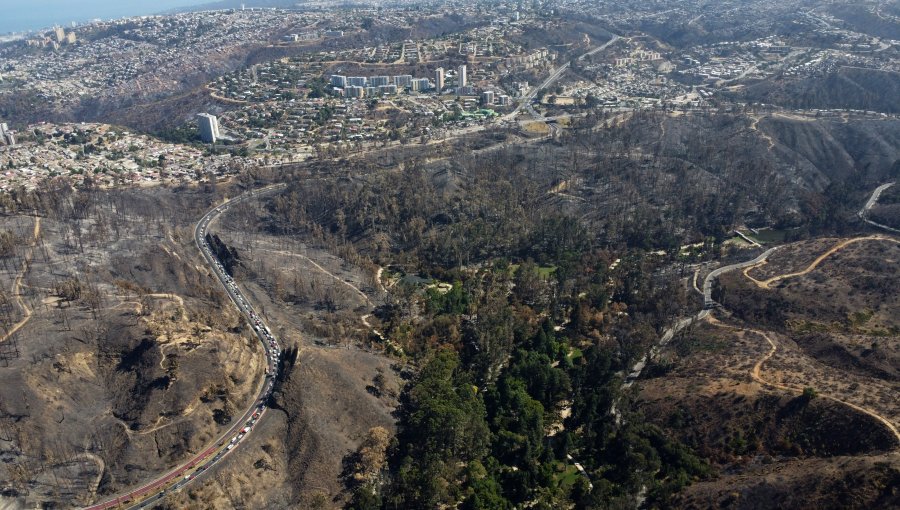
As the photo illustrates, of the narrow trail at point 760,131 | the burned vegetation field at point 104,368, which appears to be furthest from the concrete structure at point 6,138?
the narrow trail at point 760,131

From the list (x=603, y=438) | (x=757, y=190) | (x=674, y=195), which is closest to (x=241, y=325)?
(x=603, y=438)

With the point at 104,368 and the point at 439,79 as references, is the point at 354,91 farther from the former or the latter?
the point at 104,368

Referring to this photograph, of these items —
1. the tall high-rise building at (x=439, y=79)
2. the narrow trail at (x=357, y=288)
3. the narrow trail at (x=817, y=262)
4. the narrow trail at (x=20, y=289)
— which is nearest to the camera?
the narrow trail at (x=20, y=289)

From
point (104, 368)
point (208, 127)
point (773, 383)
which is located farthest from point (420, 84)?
point (773, 383)

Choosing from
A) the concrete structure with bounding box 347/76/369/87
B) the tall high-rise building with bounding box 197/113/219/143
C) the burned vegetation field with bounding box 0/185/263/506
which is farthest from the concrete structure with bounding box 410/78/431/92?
the burned vegetation field with bounding box 0/185/263/506

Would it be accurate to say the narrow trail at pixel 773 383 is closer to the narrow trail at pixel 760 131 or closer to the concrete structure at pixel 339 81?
the narrow trail at pixel 760 131

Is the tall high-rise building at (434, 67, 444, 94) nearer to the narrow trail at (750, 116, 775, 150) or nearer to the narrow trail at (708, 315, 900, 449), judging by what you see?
the narrow trail at (750, 116, 775, 150)
